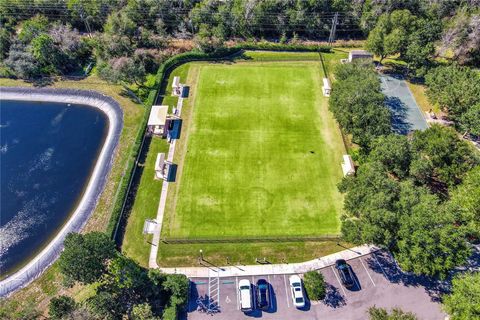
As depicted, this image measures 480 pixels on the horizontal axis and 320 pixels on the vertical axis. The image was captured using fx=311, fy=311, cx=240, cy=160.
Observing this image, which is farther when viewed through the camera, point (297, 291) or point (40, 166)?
point (40, 166)

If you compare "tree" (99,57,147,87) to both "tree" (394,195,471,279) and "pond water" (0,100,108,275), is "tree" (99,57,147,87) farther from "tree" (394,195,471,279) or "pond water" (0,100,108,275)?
"tree" (394,195,471,279)

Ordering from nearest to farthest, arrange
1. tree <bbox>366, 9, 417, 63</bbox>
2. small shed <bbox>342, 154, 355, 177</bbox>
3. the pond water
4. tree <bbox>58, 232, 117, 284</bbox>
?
tree <bbox>58, 232, 117, 284</bbox>
the pond water
small shed <bbox>342, 154, 355, 177</bbox>
tree <bbox>366, 9, 417, 63</bbox>

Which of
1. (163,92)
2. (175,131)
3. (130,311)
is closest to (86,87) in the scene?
(163,92)

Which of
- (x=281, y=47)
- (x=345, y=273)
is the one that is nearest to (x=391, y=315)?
(x=345, y=273)

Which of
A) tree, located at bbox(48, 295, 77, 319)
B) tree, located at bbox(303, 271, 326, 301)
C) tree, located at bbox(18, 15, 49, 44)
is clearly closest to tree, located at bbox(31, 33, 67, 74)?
tree, located at bbox(18, 15, 49, 44)

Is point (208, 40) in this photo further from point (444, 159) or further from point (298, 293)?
point (298, 293)

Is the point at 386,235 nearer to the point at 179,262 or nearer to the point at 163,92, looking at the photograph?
the point at 179,262
